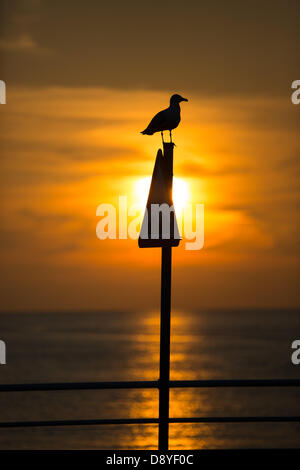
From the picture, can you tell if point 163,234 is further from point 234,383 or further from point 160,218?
point 234,383

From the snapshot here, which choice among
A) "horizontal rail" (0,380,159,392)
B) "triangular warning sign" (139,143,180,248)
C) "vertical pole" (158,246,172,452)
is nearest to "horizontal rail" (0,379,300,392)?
"horizontal rail" (0,380,159,392)

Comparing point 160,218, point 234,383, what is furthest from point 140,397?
point 160,218

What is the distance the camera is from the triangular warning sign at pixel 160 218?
696cm

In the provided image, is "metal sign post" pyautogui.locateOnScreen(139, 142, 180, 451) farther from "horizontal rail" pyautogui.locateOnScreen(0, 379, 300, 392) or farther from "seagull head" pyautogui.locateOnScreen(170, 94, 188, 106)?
"seagull head" pyautogui.locateOnScreen(170, 94, 188, 106)

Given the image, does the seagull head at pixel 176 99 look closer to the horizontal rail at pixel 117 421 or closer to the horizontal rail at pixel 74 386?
the horizontal rail at pixel 74 386

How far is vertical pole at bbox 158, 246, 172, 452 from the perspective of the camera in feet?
21.7

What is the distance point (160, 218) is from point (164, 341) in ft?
3.56

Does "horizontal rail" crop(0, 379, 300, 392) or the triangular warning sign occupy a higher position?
the triangular warning sign

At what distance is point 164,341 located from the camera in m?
6.64

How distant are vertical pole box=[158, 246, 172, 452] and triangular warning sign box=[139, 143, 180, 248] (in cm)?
10

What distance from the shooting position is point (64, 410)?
70.8m

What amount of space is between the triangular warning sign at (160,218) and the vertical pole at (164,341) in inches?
4.0

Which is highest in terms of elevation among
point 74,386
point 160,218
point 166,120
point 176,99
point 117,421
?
point 176,99
